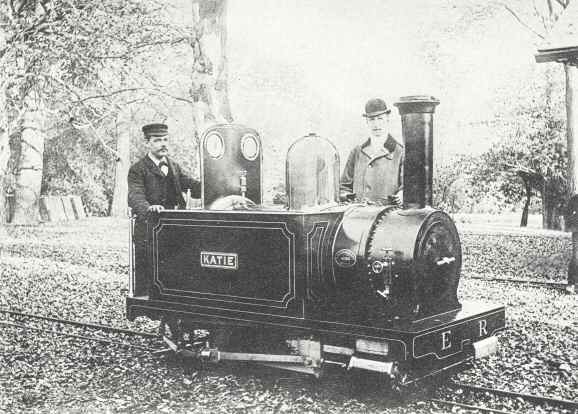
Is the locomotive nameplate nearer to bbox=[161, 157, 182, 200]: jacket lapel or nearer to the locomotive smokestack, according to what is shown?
bbox=[161, 157, 182, 200]: jacket lapel

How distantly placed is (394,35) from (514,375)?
11.2 meters

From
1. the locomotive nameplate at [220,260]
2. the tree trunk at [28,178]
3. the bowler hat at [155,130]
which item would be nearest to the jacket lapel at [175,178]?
the bowler hat at [155,130]

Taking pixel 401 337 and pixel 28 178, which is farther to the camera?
pixel 28 178

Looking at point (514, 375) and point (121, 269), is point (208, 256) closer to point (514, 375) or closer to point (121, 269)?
point (514, 375)

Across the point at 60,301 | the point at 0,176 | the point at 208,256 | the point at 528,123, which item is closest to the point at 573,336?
the point at 208,256

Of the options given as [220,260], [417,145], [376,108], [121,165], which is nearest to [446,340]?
[417,145]

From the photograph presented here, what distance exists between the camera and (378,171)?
18.5 feet

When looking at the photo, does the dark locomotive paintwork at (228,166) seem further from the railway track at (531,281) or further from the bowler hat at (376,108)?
the railway track at (531,281)

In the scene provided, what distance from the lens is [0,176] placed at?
13.8 meters

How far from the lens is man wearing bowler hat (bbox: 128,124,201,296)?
5836mm

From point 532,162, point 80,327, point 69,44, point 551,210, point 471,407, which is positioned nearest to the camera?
point 471,407

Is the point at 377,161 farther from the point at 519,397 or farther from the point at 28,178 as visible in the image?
the point at 28,178

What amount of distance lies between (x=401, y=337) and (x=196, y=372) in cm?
203

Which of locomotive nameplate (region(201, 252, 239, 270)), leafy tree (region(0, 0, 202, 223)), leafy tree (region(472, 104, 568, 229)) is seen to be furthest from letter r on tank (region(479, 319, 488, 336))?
leafy tree (region(472, 104, 568, 229))
